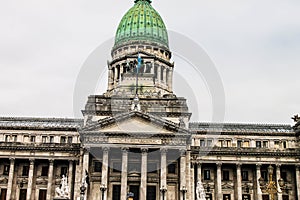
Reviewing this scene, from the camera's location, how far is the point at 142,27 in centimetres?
9856

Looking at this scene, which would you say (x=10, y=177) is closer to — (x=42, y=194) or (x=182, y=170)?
(x=42, y=194)

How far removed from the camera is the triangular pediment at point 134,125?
6994cm

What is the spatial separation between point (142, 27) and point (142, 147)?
38.3 metres

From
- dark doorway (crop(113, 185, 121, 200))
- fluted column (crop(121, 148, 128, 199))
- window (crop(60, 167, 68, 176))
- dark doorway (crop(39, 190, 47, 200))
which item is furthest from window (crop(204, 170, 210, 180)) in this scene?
dark doorway (crop(39, 190, 47, 200))

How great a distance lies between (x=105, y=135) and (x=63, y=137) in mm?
19537

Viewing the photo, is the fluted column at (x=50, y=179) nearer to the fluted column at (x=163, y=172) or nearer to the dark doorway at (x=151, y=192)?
the dark doorway at (x=151, y=192)

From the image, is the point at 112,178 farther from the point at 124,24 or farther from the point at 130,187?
the point at 124,24

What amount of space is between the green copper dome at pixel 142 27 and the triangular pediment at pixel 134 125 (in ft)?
104

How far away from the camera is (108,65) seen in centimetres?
10056

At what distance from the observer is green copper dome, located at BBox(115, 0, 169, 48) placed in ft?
323

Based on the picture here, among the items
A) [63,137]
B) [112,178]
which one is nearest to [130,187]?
[112,178]

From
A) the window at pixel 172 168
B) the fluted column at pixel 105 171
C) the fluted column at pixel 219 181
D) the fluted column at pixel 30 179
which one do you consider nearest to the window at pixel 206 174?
the fluted column at pixel 219 181

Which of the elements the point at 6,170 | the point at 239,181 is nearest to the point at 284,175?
the point at 239,181

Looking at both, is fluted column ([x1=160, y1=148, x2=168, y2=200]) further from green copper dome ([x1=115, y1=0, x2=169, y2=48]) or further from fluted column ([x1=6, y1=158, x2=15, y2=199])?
Answer: green copper dome ([x1=115, y1=0, x2=169, y2=48])
